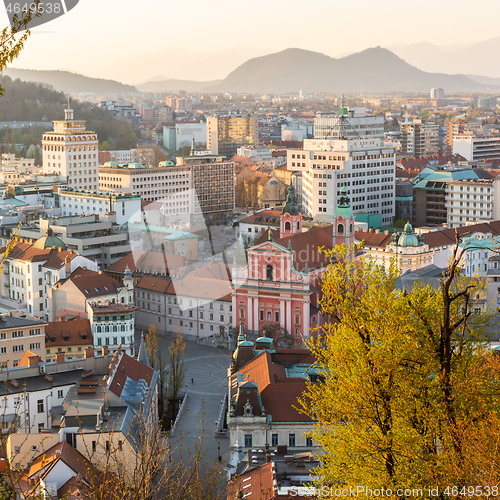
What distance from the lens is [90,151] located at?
119625 mm

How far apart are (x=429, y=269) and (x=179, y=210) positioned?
5656 centimetres

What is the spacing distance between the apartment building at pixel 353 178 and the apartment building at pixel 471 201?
904 centimetres

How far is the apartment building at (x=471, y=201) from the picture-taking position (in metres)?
98.2

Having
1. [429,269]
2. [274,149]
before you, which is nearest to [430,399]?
[429,269]

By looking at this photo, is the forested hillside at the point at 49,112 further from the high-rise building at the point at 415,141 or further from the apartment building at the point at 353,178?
the apartment building at the point at 353,178

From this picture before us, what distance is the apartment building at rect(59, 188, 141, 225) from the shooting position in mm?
91625

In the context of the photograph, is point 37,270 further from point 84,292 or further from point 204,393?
point 204,393

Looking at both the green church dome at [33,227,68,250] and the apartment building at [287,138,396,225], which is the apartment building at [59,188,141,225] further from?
the apartment building at [287,138,396,225]

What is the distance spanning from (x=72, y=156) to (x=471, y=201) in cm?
5304

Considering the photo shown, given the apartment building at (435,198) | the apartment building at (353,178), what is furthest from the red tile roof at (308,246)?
the apartment building at (435,198)

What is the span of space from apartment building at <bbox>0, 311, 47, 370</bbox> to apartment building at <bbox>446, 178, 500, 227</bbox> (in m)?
60.9

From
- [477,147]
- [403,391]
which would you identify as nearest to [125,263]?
[403,391]

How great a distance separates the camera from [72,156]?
11769cm

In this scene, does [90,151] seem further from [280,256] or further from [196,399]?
[196,399]
